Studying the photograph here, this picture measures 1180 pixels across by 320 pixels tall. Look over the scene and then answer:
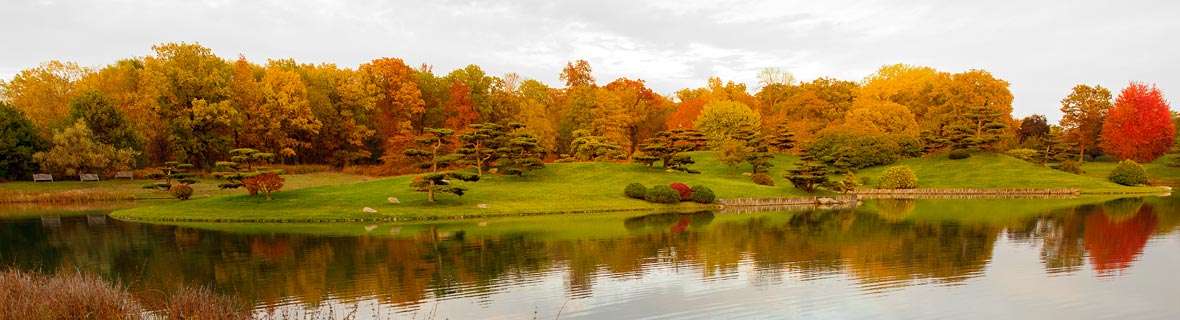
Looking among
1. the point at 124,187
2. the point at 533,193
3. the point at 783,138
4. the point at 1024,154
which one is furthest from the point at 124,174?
the point at 1024,154

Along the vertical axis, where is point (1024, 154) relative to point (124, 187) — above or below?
above

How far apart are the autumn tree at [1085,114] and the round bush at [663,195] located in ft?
243

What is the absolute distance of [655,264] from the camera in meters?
24.1

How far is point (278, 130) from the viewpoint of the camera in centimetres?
7181

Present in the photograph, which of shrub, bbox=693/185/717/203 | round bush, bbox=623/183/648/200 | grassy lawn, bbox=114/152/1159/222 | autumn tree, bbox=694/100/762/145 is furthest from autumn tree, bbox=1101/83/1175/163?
round bush, bbox=623/183/648/200

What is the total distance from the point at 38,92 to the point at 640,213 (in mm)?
68132

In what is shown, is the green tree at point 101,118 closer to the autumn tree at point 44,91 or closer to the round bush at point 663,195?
the autumn tree at point 44,91

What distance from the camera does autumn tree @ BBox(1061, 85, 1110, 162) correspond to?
295 feet

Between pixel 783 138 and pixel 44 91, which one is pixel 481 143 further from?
pixel 44 91

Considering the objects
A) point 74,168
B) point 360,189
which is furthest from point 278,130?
point 360,189

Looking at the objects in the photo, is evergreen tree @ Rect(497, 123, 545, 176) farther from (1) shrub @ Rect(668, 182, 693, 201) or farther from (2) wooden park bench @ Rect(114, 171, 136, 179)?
(2) wooden park bench @ Rect(114, 171, 136, 179)

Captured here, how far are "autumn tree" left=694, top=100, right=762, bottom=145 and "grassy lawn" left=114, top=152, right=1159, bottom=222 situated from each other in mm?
10019

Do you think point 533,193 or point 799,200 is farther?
point 799,200

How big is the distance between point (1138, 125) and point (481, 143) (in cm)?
8289
